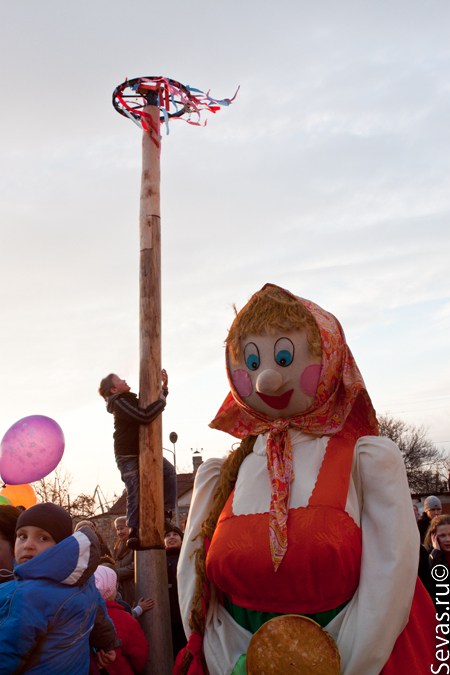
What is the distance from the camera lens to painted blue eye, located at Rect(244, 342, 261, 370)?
3393 millimetres

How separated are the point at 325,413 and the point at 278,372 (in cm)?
32

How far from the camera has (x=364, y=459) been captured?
3176mm

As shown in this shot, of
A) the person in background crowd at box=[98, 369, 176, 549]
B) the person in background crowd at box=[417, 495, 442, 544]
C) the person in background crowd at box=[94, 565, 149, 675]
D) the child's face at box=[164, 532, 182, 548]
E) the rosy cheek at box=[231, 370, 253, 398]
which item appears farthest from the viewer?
the person in background crowd at box=[417, 495, 442, 544]

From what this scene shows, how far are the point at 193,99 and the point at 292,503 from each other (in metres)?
3.86

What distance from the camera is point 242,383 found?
3434 millimetres

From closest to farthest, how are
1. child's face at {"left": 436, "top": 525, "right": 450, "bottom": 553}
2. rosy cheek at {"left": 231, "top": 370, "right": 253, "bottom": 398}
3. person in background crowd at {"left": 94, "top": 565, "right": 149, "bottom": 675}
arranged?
rosy cheek at {"left": 231, "top": 370, "right": 253, "bottom": 398} < person in background crowd at {"left": 94, "top": 565, "right": 149, "bottom": 675} < child's face at {"left": 436, "top": 525, "right": 450, "bottom": 553}

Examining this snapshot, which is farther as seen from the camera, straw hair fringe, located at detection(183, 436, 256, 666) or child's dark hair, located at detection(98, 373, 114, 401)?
child's dark hair, located at detection(98, 373, 114, 401)

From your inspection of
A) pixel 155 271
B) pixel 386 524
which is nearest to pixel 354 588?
pixel 386 524

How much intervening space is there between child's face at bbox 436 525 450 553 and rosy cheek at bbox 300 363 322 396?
254 centimetres

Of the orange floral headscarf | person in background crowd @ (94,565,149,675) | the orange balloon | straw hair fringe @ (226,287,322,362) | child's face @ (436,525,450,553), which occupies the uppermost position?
straw hair fringe @ (226,287,322,362)

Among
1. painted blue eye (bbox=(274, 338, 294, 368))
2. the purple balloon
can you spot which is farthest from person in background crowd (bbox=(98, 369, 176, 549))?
painted blue eye (bbox=(274, 338, 294, 368))

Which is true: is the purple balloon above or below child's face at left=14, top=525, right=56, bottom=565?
above

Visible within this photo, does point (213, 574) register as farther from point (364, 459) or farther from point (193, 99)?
point (193, 99)

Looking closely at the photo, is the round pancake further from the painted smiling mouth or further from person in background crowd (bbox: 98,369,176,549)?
person in background crowd (bbox: 98,369,176,549)
